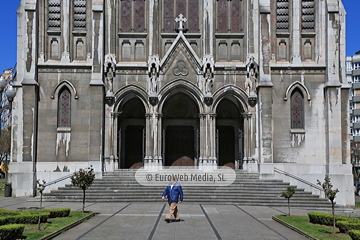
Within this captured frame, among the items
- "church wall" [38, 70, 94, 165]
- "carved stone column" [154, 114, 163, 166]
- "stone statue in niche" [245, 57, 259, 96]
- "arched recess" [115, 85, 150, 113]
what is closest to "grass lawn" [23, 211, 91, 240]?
"church wall" [38, 70, 94, 165]

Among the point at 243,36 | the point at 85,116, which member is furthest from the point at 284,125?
the point at 85,116

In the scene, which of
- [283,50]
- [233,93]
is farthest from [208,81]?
[283,50]

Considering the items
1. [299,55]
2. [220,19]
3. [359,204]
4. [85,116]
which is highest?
[220,19]

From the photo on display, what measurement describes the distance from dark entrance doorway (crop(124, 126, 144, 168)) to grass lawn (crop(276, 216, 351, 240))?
16.7 metres

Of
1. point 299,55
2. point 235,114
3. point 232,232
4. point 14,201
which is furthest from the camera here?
point 235,114

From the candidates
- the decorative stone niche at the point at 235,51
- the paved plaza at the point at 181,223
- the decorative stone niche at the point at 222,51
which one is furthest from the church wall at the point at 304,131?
the paved plaza at the point at 181,223

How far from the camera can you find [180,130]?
116ft

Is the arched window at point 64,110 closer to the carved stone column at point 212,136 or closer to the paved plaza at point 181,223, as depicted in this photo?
the paved plaza at point 181,223

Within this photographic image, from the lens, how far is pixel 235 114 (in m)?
35.6

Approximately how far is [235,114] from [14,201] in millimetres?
16660

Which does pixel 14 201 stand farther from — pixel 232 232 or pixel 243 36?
pixel 243 36

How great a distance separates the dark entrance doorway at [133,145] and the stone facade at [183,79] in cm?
106

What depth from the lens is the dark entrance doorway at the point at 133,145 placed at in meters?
35.2

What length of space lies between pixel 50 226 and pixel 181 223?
5084 mm
